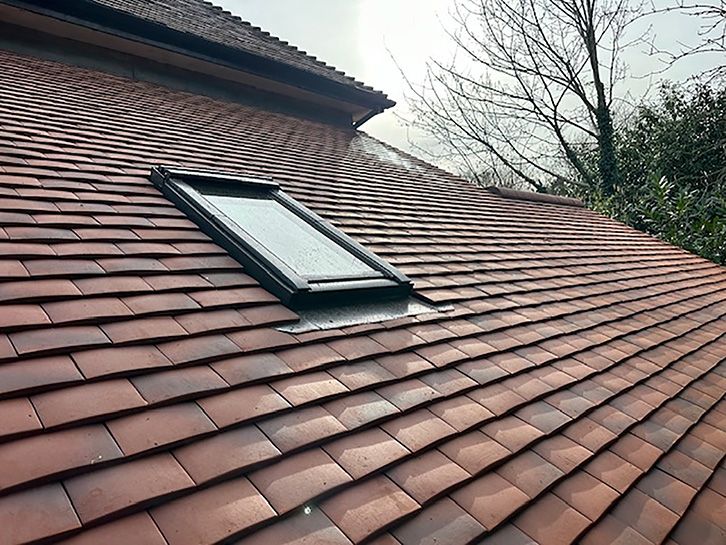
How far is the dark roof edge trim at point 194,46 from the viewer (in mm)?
4727

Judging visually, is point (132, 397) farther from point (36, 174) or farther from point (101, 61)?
point (101, 61)

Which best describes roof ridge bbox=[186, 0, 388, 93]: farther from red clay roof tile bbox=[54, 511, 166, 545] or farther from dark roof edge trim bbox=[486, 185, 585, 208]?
red clay roof tile bbox=[54, 511, 166, 545]

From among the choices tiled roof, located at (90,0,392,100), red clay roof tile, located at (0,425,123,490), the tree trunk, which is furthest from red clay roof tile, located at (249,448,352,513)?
the tree trunk

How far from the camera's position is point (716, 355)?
346cm

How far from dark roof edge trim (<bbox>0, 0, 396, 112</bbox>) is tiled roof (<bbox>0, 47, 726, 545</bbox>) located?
1855mm

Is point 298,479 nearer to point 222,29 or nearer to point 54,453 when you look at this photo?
point 54,453

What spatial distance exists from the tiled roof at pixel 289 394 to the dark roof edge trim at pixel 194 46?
6.09ft

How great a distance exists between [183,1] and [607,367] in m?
8.02

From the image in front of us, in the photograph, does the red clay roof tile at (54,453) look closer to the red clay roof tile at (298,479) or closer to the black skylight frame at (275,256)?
the red clay roof tile at (298,479)

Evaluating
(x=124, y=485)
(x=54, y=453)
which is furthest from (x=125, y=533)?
(x=54, y=453)

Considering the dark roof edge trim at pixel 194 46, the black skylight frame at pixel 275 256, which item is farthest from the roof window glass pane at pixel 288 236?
the dark roof edge trim at pixel 194 46

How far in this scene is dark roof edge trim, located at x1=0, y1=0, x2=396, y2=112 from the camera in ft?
15.5

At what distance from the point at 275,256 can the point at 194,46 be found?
4640 millimetres

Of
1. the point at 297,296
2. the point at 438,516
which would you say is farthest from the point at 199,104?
the point at 438,516
